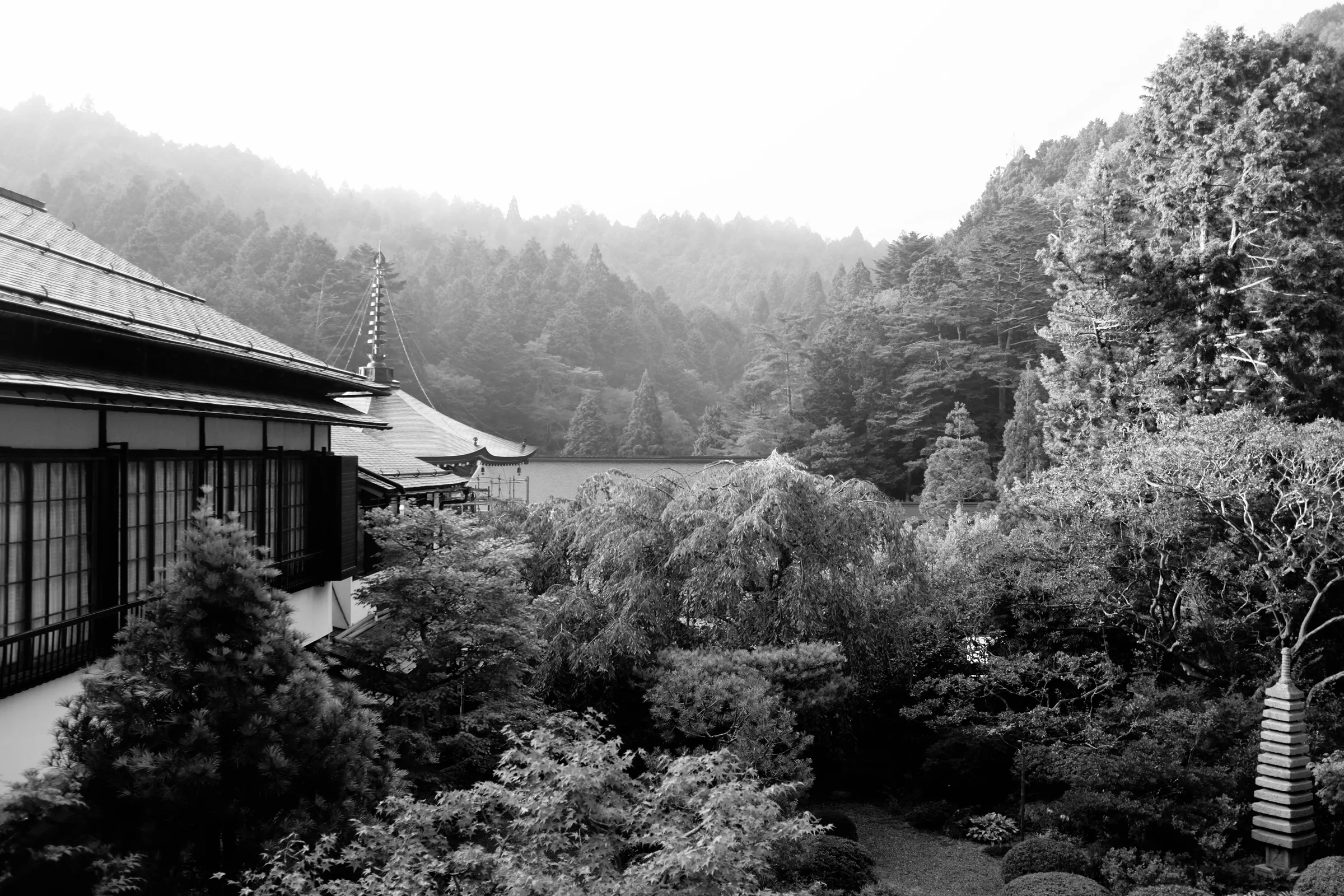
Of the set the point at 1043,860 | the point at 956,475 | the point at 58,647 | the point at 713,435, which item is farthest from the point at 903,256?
the point at 58,647

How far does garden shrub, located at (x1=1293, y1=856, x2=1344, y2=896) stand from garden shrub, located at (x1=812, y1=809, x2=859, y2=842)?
4.89m

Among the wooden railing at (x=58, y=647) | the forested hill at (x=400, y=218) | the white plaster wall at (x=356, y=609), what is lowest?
the white plaster wall at (x=356, y=609)

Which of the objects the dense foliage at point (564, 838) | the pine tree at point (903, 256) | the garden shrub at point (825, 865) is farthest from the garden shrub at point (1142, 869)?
the pine tree at point (903, 256)

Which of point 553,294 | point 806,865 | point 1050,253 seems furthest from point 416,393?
point 806,865

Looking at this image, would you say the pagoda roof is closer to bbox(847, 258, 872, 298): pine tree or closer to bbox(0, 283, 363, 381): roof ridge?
bbox(0, 283, 363, 381): roof ridge

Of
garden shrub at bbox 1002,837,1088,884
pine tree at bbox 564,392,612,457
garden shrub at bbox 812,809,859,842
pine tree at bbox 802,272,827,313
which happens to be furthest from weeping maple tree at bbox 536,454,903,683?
pine tree at bbox 802,272,827,313

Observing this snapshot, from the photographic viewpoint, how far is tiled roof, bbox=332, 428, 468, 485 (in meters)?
15.4

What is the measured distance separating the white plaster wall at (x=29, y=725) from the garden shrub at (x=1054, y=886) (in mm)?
8697

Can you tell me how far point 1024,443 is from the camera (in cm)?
3133

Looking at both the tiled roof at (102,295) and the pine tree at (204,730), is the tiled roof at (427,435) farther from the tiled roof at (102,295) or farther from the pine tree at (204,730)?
the pine tree at (204,730)

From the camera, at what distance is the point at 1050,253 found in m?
22.1

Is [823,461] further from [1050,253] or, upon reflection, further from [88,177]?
[88,177]

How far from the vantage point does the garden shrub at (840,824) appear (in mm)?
12391

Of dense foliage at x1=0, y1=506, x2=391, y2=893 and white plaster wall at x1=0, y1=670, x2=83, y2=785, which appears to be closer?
dense foliage at x1=0, y1=506, x2=391, y2=893
